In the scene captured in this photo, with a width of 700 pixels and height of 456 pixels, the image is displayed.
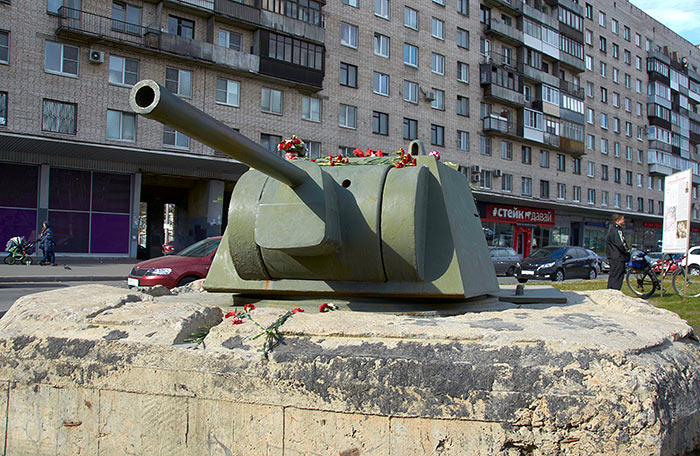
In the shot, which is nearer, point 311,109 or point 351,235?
point 351,235

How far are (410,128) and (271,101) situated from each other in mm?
8881

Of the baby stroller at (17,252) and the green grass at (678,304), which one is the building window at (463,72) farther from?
the baby stroller at (17,252)

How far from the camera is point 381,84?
102ft

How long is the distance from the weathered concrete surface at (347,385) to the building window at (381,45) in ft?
95.2

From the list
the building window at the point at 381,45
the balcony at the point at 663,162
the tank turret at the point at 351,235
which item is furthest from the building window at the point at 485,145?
the tank turret at the point at 351,235

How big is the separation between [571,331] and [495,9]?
38872 mm

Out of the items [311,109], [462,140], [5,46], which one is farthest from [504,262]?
[5,46]

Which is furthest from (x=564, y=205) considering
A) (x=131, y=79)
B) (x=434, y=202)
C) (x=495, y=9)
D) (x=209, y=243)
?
(x=434, y=202)

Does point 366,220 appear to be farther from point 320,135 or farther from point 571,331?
point 320,135

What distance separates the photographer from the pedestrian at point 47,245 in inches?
785

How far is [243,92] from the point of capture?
2567 cm

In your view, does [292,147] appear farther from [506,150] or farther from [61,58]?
[506,150]

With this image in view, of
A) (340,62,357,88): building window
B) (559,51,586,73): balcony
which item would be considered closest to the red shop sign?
(559,51,586,73): balcony

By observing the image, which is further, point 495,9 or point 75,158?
point 495,9
